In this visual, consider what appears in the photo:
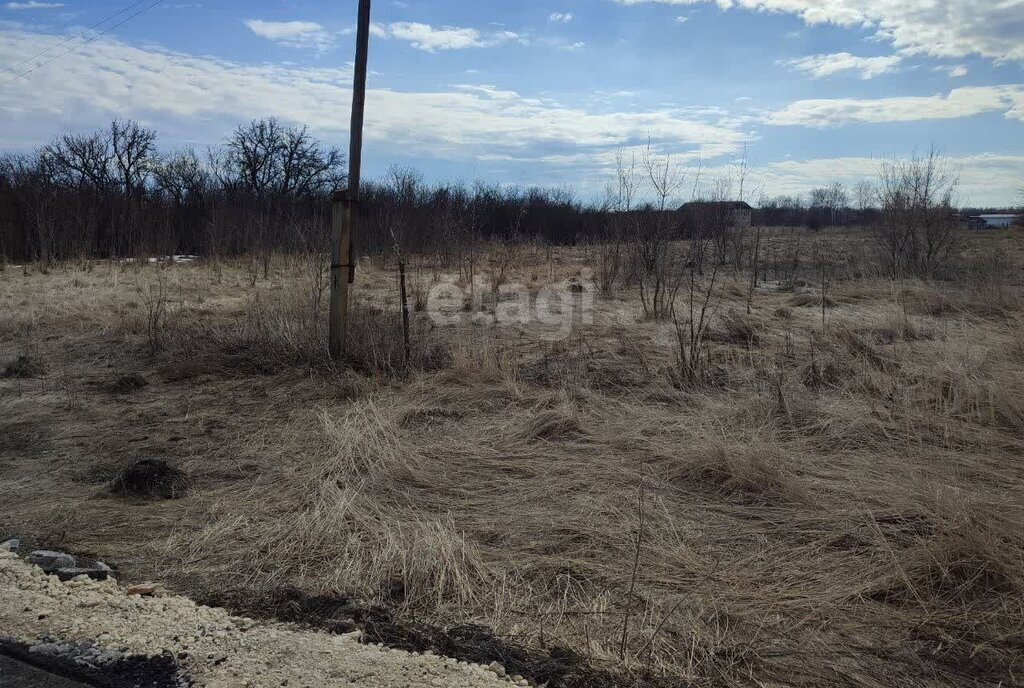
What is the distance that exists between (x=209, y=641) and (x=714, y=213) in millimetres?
15708

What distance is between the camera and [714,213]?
674 inches

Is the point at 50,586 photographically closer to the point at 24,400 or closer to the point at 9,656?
the point at 9,656

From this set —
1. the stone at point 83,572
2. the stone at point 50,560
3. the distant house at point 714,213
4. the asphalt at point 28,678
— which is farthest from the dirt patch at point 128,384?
the distant house at point 714,213

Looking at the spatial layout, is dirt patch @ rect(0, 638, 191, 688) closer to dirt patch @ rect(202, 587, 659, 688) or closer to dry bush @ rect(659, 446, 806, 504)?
dirt patch @ rect(202, 587, 659, 688)

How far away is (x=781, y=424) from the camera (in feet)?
19.6

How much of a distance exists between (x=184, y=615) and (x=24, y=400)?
4.87 metres

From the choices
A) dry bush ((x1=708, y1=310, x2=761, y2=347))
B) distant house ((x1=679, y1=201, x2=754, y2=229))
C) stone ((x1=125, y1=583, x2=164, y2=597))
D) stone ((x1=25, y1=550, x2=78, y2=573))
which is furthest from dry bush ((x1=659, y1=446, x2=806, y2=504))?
distant house ((x1=679, y1=201, x2=754, y2=229))

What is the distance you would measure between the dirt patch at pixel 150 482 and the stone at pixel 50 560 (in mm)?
983

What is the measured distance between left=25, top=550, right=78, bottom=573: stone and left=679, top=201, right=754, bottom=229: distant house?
13.6 metres

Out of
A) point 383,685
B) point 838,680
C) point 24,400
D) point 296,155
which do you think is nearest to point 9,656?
point 383,685

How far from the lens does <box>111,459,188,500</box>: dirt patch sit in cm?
481

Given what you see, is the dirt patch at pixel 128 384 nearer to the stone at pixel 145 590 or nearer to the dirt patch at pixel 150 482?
the dirt patch at pixel 150 482
